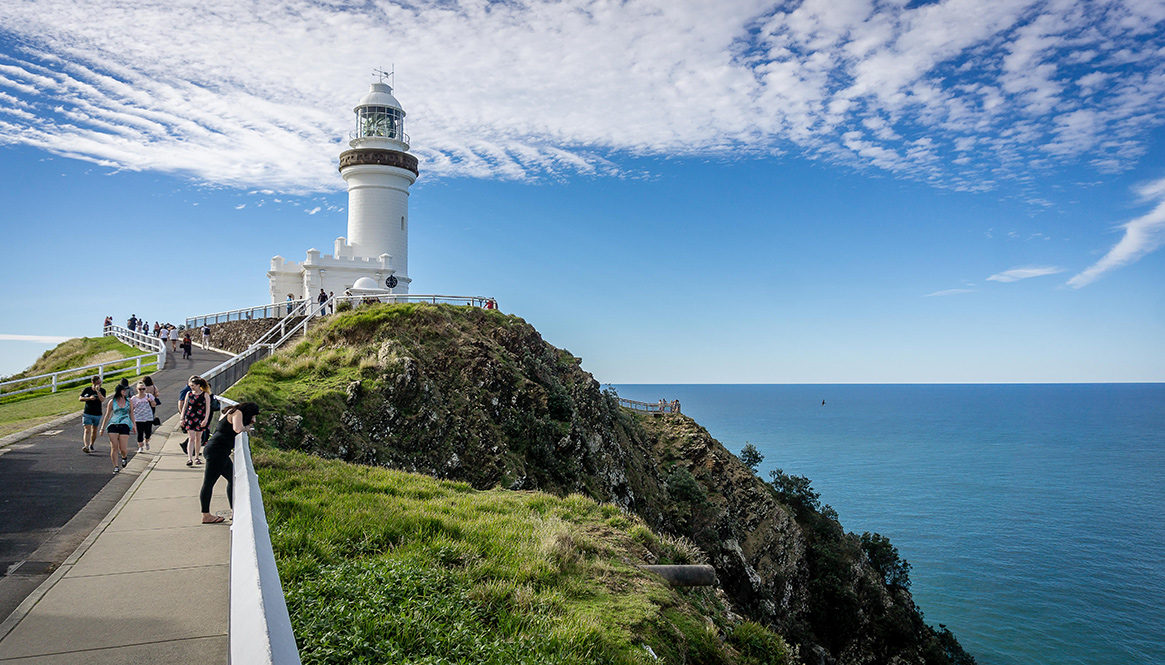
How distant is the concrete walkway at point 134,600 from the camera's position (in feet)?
13.4

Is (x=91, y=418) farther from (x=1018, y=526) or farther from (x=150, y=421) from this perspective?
(x=1018, y=526)

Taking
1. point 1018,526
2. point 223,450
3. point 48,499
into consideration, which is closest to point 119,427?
point 48,499

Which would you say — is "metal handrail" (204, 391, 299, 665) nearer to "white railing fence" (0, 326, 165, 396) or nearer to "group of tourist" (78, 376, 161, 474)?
"group of tourist" (78, 376, 161, 474)

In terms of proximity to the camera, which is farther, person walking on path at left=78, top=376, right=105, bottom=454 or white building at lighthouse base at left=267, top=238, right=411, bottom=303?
white building at lighthouse base at left=267, top=238, right=411, bottom=303

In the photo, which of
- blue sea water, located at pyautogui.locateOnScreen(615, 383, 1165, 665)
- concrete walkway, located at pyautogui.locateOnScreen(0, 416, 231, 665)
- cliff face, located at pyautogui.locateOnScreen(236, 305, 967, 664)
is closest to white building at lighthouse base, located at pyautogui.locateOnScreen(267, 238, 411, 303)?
cliff face, located at pyautogui.locateOnScreen(236, 305, 967, 664)

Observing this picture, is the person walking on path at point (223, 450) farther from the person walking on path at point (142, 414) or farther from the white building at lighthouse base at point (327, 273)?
the white building at lighthouse base at point (327, 273)

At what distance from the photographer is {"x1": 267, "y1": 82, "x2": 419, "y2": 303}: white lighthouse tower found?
1458 inches

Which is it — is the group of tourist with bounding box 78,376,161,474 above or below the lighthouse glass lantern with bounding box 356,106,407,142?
below

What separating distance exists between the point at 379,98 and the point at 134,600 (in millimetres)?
40270

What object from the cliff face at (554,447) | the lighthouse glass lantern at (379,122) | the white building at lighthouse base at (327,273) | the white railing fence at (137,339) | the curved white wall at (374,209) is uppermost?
the lighthouse glass lantern at (379,122)

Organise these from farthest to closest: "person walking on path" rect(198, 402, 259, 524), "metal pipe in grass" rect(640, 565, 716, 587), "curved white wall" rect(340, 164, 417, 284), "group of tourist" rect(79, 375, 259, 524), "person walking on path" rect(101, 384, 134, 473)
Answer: "curved white wall" rect(340, 164, 417, 284) < "person walking on path" rect(101, 384, 134, 473) < "metal pipe in grass" rect(640, 565, 716, 587) < "group of tourist" rect(79, 375, 259, 524) < "person walking on path" rect(198, 402, 259, 524)

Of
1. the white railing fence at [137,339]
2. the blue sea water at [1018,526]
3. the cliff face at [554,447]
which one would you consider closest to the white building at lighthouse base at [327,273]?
the white railing fence at [137,339]

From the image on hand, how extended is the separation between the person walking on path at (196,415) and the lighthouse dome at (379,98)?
108 ft

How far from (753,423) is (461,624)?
162 m
